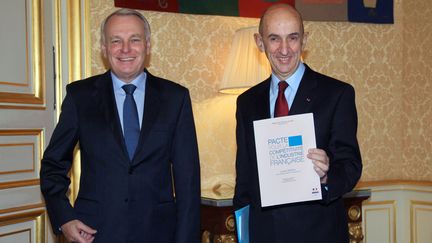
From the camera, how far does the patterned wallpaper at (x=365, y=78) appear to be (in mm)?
3859

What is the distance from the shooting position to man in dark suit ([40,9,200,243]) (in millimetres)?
2291

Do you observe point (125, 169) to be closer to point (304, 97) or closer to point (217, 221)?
point (304, 97)

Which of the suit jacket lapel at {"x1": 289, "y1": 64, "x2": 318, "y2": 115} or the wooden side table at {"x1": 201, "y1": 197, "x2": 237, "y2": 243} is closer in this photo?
the suit jacket lapel at {"x1": 289, "y1": 64, "x2": 318, "y2": 115}

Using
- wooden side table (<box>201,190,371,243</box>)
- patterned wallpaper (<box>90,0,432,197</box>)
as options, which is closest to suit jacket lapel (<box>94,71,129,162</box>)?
wooden side table (<box>201,190,371,243</box>)

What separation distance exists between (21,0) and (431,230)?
320 cm

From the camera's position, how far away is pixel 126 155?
7.52 feet

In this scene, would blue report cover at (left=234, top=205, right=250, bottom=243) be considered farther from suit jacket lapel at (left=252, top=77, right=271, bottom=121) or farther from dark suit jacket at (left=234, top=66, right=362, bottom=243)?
suit jacket lapel at (left=252, top=77, right=271, bottom=121)

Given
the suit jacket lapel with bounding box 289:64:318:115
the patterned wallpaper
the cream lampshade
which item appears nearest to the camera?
the suit jacket lapel with bounding box 289:64:318:115

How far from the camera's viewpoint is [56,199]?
7.73 ft

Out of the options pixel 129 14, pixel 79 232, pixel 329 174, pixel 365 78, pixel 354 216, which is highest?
pixel 129 14

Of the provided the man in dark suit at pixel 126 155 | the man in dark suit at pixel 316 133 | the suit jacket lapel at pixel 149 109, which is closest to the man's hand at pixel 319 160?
the man in dark suit at pixel 316 133

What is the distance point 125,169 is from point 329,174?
78 cm

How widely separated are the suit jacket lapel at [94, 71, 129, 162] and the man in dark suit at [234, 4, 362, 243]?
518 millimetres

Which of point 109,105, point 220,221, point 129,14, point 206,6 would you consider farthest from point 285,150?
point 206,6
